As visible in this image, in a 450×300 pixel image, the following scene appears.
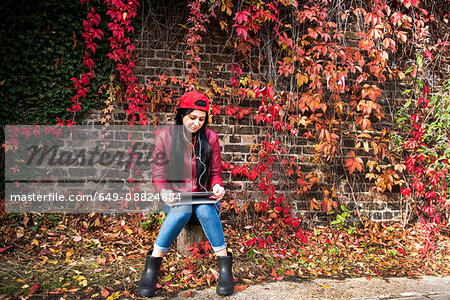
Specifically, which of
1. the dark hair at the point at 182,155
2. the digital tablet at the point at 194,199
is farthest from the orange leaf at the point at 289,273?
the dark hair at the point at 182,155

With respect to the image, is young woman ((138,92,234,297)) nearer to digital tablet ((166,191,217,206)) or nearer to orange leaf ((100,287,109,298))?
digital tablet ((166,191,217,206))

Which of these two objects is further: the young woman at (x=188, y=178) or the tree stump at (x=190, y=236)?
the tree stump at (x=190, y=236)

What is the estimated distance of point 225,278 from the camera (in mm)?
2266

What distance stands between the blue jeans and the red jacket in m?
0.21

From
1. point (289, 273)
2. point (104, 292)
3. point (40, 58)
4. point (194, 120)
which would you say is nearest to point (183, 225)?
point (104, 292)

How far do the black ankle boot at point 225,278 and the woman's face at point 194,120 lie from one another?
114 cm

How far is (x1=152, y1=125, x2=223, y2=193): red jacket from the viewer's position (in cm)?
240

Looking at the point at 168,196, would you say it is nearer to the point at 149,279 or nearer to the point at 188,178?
the point at 188,178

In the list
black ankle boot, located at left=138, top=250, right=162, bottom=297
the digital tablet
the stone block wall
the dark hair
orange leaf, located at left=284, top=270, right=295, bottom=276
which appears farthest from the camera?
the stone block wall

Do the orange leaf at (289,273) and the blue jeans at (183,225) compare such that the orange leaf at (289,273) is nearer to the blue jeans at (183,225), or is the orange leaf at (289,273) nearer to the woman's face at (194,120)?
the blue jeans at (183,225)

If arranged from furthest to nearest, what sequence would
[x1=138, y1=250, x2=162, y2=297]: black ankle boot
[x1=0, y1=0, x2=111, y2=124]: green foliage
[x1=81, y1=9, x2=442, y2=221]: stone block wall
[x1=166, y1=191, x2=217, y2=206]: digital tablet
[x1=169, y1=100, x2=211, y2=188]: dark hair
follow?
[x1=81, y1=9, x2=442, y2=221]: stone block wall → [x1=0, y1=0, x2=111, y2=124]: green foliage → [x1=169, y1=100, x2=211, y2=188]: dark hair → [x1=166, y1=191, x2=217, y2=206]: digital tablet → [x1=138, y1=250, x2=162, y2=297]: black ankle boot

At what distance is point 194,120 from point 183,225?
914 mm

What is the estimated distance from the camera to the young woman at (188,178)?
2266 millimetres
